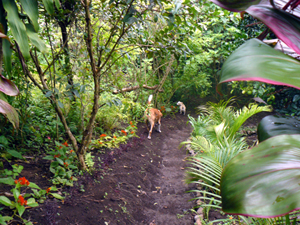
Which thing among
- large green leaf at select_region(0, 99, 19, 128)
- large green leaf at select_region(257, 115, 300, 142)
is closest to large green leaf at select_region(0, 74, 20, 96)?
large green leaf at select_region(0, 99, 19, 128)

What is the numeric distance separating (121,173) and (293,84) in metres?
2.83

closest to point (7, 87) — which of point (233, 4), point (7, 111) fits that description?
point (7, 111)

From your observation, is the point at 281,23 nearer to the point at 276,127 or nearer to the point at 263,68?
the point at 263,68

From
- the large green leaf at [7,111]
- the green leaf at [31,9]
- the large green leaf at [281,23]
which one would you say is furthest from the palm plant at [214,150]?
the green leaf at [31,9]

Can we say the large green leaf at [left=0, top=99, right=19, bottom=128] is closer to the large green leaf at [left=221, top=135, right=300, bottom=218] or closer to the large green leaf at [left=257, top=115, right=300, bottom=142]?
the large green leaf at [left=221, top=135, right=300, bottom=218]

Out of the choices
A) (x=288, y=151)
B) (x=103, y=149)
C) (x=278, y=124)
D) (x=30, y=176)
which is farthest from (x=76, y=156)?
(x=288, y=151)

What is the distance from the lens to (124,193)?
2566mm

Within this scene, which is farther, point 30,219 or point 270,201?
point 30,219

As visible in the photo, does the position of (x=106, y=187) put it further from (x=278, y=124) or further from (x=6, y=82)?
(x=278, y=124)

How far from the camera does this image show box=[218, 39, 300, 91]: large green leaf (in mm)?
355

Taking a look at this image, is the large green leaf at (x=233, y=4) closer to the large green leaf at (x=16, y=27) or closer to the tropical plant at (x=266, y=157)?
the tropical plant at (x=266, y=157)

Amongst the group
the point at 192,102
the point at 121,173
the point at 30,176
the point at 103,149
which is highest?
the point at 192,102

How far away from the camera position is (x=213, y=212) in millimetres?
2510

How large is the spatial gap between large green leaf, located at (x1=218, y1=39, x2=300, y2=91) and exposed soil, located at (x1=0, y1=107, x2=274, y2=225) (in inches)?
72.2
